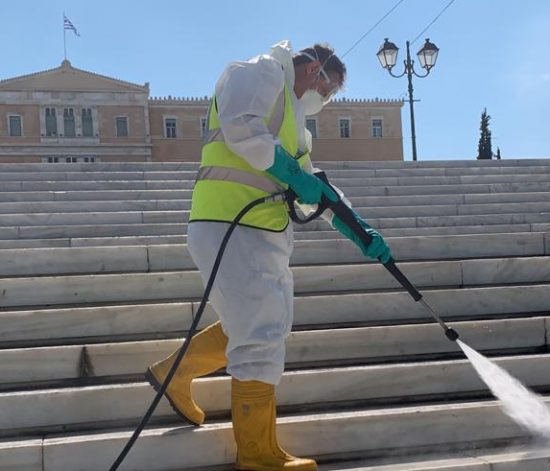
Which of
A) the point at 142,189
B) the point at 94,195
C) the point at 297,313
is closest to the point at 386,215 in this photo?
the point at 142,189

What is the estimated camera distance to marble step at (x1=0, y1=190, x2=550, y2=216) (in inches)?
253

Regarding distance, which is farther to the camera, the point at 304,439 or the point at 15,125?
the point at 15,125

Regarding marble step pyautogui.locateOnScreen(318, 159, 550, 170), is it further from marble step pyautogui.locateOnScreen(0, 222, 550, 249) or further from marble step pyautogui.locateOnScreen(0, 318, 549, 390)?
marble step pyautogui.locateOnScreen(0, 318, 549, 390)

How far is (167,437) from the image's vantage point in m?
3.05

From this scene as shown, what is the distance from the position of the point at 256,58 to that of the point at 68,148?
170ft

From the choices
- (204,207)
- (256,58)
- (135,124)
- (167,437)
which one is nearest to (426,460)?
(167,437)

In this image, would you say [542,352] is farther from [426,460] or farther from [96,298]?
[96,298]

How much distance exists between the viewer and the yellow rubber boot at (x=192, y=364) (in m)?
3.02

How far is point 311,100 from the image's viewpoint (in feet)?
10.2

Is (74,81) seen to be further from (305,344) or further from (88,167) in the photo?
(305,344)

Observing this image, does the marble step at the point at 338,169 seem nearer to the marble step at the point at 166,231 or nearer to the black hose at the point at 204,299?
the marble step at the point at 166,231

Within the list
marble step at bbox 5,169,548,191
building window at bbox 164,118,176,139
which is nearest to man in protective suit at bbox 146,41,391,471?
marble step at bbox 5,169,548,191

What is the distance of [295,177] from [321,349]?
144 centimetres

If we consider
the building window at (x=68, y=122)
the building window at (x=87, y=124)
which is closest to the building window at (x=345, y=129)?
the building window at (x=87, y=124)
